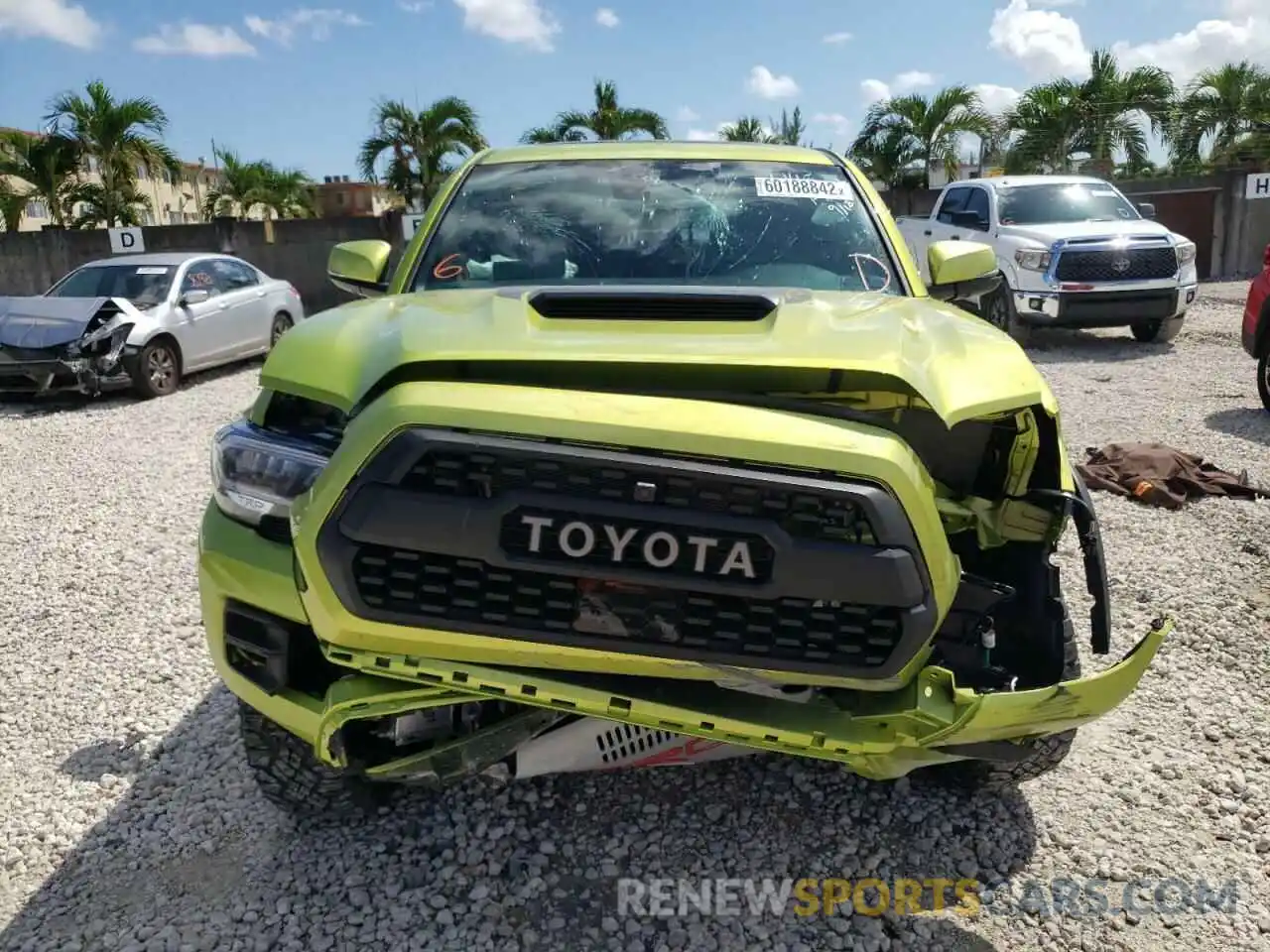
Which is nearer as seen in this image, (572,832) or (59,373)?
(572,832)

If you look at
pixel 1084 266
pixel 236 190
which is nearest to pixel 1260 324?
pixel 1084 266

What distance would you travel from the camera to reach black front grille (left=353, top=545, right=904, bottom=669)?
75.4 inches

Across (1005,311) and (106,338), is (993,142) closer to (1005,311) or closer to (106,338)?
(1005,311)

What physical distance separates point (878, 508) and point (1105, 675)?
69 centimetres

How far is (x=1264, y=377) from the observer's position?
7492mm

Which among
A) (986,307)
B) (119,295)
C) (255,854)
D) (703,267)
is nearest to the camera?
(255,854)

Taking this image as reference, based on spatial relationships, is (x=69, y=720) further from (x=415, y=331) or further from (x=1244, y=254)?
(x=1244, y=254)

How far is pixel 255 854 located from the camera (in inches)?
107

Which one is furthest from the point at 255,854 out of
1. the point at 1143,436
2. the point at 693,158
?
the point at 1143,436

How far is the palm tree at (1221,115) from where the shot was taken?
23.7m

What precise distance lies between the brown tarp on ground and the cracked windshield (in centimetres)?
300

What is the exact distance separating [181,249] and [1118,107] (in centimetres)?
2203

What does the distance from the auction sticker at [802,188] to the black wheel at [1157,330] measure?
900 cm

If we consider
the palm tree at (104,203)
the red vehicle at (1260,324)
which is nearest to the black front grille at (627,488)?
the red vehicle at (1260,324)
